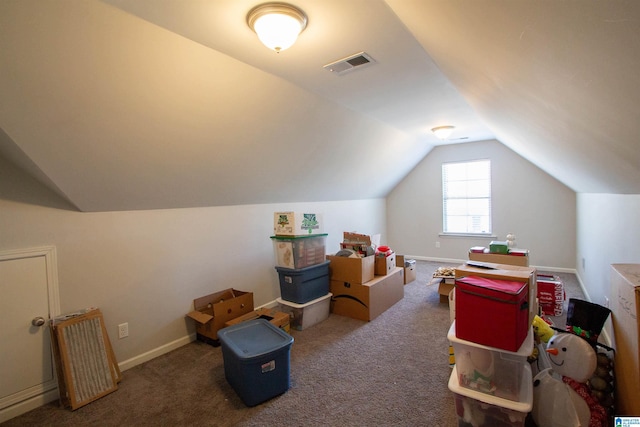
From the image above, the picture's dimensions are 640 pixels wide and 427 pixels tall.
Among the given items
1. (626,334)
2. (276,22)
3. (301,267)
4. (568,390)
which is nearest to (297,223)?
(301,267)

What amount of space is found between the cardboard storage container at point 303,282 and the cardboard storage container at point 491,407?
5.67ft

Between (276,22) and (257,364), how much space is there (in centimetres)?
200

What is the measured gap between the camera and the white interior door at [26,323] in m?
1.98

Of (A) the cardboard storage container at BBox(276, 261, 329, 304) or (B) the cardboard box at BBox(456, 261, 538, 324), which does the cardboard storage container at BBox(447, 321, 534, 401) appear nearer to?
(B) the cardboard box at BBox(456, 261, 538, 324)

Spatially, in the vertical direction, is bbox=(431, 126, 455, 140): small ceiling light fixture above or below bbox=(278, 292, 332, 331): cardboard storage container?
above

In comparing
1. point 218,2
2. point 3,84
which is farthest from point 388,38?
point 3,84

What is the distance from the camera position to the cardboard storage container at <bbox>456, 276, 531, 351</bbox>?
1472mm

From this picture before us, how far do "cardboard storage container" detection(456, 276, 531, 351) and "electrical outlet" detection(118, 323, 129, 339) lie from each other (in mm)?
2505

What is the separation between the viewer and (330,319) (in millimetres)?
3398

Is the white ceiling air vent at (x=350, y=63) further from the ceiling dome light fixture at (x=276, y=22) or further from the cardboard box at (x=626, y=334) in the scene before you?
the cardboard box at (x=626, y=334)

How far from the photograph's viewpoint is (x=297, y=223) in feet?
10.3

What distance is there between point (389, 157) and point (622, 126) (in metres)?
3.87

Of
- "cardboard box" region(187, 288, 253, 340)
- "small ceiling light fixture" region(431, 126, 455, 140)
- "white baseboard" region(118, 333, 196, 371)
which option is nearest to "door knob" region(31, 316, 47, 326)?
"white baseboard" region(118, 333, 196, 371)

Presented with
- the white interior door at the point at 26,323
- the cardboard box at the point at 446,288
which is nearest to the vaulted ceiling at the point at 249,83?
the white interior door at the point at 26,323
